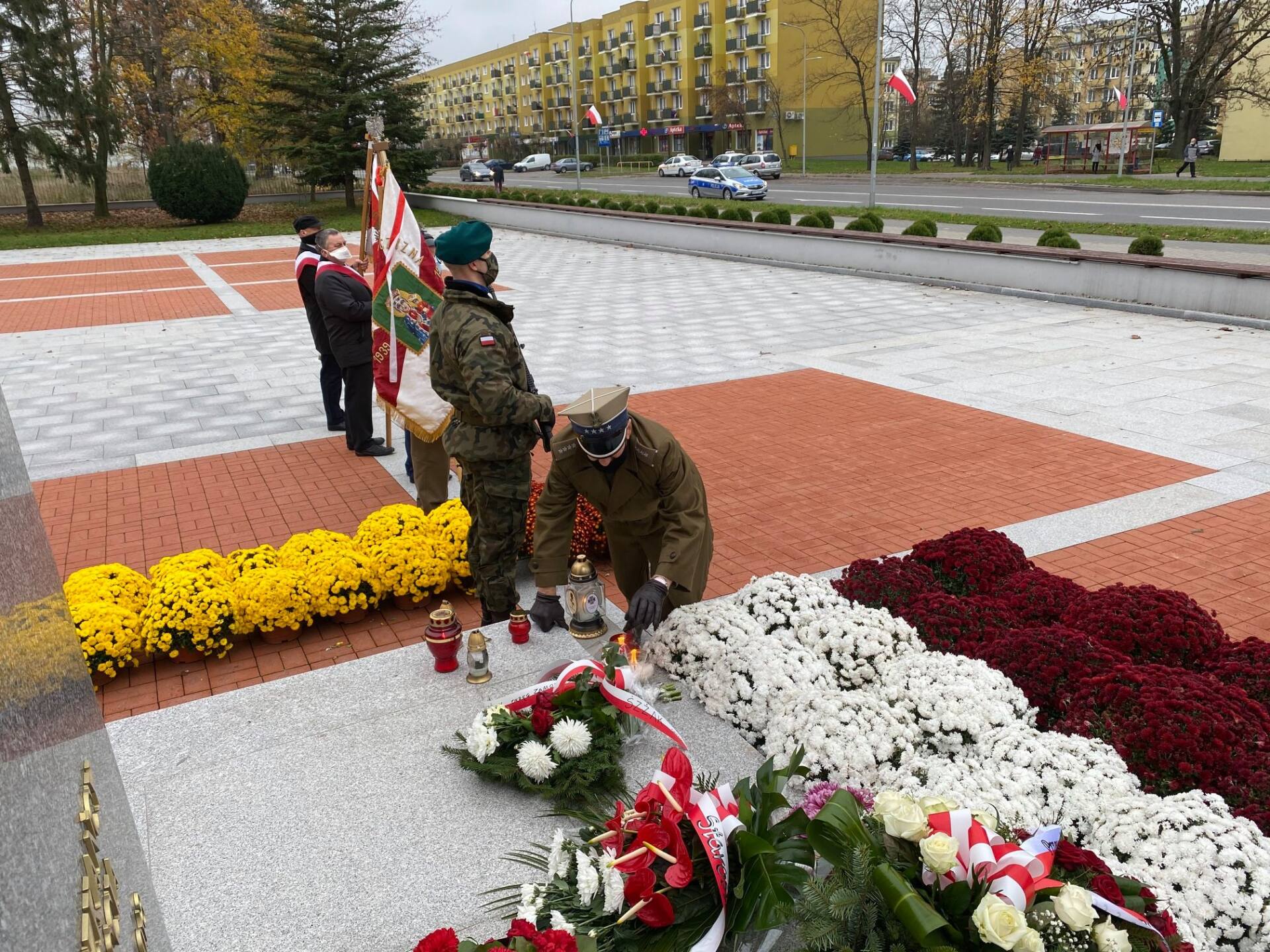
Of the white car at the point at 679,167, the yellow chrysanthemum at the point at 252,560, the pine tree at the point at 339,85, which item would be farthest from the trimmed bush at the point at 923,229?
the white car at the point at 679,167

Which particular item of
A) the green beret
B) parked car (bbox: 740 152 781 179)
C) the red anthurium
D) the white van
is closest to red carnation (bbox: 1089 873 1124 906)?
the red anthurium

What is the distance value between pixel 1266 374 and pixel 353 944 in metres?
10.4

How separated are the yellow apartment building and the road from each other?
70.4 ft

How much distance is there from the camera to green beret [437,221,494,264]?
4457mm

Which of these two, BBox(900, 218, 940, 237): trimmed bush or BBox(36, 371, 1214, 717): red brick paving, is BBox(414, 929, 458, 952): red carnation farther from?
BBox(900, 218, 940, 237): trimmed bush

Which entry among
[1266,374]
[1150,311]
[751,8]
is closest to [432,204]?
[1150,311]

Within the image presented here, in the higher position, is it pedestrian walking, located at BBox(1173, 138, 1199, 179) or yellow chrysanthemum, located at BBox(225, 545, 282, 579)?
pedestrian walking, located at BBox(1173, 138, 1199, 179)

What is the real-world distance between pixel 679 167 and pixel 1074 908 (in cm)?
5521

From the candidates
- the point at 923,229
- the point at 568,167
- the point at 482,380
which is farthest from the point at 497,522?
the point at 568,167

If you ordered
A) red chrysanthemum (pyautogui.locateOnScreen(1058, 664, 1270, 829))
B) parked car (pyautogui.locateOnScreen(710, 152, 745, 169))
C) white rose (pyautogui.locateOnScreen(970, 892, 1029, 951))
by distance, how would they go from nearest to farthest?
white rose (pyautogui.locateOnScreen(970, 892, 1029, 951)) < red chrysanthemum (pyautogui.locateOnScreen(1058, 664, 1270, 829)) < parked car (pyautogui.locateOnScreen(710, 152, 745, 169))

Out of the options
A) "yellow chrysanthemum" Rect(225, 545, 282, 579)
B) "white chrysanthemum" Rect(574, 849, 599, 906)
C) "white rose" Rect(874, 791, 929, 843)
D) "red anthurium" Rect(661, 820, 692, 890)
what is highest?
"white rose" Rect(874, 791, 929, 843)

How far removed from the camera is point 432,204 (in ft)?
116

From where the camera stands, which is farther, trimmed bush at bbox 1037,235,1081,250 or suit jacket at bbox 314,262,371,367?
trimmed bush at bbox 1037,235,1081,250

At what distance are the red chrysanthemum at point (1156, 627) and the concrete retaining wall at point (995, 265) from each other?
9.84 metres
